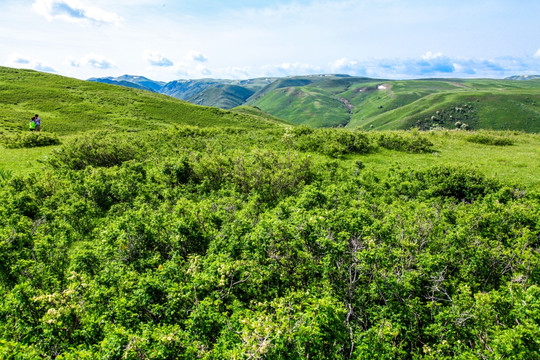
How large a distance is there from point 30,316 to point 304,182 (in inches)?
590

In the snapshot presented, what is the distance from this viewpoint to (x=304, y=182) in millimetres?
18469

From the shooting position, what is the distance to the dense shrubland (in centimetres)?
575

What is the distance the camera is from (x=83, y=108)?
6762 centimetres

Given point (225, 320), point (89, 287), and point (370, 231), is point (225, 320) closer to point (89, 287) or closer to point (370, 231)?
point (89, 287)

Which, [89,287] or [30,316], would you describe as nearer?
[30,316]

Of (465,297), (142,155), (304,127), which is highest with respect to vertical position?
(304,127)

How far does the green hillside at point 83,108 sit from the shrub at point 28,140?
53.4 ft

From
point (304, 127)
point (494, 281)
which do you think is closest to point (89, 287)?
point (494, 281)

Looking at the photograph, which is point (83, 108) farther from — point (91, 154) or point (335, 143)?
point (335, 143)

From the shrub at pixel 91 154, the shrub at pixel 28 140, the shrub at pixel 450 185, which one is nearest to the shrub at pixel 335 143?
the shrub at pixel 450 185

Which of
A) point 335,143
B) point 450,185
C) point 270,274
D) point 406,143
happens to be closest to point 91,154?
point 270,274

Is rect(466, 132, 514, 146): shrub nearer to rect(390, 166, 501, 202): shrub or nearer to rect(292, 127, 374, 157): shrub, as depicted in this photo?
rect(292, 127, 374, 157): shrub

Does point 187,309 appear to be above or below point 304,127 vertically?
below

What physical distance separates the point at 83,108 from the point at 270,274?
261ft
